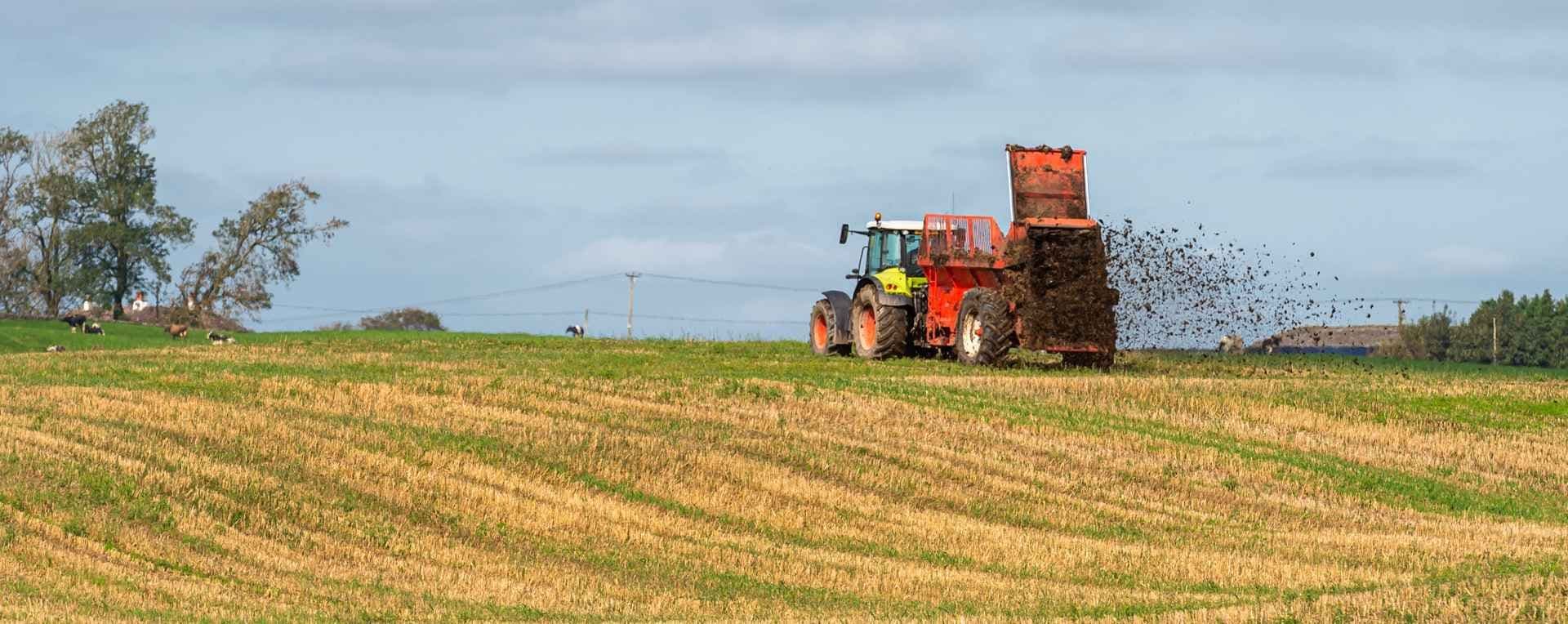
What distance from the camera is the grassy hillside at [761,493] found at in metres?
14.8

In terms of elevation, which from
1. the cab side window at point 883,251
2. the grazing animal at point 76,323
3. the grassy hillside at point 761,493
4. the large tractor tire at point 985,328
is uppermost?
the cab side window at point 883,251

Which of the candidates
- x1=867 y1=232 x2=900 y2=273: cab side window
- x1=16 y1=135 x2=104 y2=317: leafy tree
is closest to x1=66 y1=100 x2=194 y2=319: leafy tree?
x1=16 y1=135 x2=104 y2=317: leafy tree

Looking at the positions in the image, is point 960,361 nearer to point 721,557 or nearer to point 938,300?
point 938,300

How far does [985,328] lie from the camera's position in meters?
30.1

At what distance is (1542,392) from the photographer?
101ft

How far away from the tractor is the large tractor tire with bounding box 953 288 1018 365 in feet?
0.06

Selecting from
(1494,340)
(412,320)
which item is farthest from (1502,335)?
(412,320)

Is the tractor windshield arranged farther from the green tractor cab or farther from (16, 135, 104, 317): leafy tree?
(16, 135, 104, 317): leafy tree

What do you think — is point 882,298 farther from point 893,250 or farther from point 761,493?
point 761,493

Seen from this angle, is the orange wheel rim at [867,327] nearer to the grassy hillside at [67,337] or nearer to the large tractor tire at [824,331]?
the large tractor tire at [824,331]

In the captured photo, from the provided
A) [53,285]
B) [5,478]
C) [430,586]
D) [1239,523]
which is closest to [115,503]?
[5,478]

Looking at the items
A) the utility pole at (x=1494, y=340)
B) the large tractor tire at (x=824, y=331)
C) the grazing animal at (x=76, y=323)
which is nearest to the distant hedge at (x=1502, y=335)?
the utility pole at (x=1494, y=340)

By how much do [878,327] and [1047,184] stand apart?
13.4 feet

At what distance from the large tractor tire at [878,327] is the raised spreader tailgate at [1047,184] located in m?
3.43
